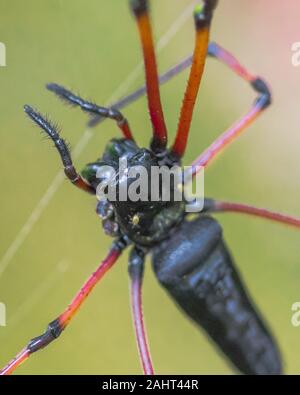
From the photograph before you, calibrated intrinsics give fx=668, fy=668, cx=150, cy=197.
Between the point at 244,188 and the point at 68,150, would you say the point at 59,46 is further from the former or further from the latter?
the point at 68,150

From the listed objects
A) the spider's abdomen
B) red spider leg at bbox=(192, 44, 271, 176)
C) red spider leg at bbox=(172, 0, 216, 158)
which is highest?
red spider leg at bbox=(172, 0, 216, 158)

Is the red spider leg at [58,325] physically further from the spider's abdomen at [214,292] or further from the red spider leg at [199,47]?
the red spider leg at [199,47]

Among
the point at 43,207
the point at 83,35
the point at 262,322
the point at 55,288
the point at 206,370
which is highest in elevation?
the point at 83,35

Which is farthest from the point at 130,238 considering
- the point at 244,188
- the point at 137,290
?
the point at 244,188

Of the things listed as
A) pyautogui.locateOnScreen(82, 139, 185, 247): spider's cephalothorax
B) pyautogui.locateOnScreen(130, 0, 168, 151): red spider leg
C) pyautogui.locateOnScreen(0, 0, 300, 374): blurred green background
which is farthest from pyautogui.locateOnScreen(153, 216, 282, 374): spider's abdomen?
pyautogui.locateOnScreen(0, 0, 300, 374): blurred green background

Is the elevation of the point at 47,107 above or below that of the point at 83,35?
below

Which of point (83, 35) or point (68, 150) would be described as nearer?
point (68, 150)

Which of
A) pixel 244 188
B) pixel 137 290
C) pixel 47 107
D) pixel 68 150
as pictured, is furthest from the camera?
pixel 244 188

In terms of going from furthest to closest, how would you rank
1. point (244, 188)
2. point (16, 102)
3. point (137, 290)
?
1. point (244, 188)
2. point (16, 102)
3. point (137, 290)

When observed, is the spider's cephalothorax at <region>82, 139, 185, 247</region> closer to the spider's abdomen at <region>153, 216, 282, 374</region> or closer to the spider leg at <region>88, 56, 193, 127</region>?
the spider's abdomen at <region>153, 216, 282, 374</region>
